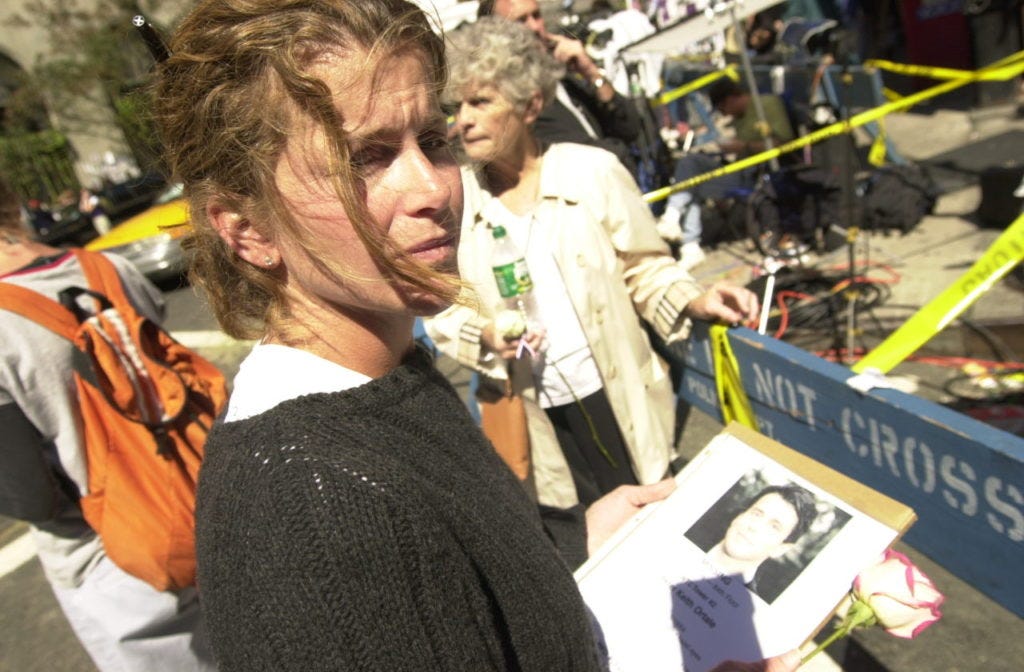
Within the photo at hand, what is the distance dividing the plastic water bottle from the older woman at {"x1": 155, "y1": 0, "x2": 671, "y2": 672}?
1277 mm

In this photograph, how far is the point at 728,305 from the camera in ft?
7.45

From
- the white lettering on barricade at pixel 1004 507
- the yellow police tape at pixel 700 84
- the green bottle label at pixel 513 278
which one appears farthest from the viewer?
the yellow police tape at pixel 700 84

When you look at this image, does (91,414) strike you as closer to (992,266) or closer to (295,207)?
(295,207)

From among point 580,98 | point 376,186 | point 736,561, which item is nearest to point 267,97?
point 376,186

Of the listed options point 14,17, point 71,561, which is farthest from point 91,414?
point 14,17

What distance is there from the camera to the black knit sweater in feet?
2.44

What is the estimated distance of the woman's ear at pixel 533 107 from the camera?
8.47ft

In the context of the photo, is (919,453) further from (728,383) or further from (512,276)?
(512,276)

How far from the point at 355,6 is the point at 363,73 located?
9 centimetres

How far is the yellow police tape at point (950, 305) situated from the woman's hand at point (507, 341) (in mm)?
999

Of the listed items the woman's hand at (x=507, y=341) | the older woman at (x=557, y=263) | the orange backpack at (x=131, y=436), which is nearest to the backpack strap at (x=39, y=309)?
the orange backpack at (x=131, y=436)

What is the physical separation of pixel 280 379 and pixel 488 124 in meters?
1.78

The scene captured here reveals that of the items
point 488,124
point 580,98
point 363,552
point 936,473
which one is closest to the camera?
point 363,552

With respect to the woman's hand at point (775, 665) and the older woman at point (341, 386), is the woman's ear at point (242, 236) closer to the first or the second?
the older woman at point (341, 386)
